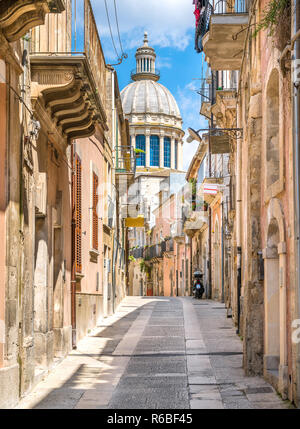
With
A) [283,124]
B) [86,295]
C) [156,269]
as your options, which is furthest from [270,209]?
[156,269]

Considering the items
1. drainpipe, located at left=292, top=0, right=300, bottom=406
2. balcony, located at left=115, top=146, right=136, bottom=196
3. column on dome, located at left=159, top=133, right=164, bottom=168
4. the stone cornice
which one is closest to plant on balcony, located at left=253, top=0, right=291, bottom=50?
drainpipe, located at left=292, top=0, right=300, bottom=406

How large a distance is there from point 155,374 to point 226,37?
6.54m

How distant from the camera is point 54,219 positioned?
1232cm

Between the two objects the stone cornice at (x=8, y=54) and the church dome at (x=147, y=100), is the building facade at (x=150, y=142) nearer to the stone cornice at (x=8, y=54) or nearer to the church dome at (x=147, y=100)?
the church dome at (x=147, y=100)

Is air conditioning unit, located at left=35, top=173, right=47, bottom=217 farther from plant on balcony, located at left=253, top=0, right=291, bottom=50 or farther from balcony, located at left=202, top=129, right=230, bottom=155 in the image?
balcony, located at left=202, top=129, right=230, bottom=155

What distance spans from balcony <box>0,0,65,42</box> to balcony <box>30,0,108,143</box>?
80.3 inches

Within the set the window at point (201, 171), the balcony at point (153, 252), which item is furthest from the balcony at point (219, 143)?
the balcony at point (153, 252)

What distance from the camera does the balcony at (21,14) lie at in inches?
306

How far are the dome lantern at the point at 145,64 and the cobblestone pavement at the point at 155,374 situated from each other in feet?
233

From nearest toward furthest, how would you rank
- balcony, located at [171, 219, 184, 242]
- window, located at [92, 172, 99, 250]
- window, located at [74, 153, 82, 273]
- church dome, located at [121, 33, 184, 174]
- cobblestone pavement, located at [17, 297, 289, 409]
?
cobblestone pavement, located at [17, 297, 289, 409] < window, located at [74, 153, 82, 273] < window, located at [92, 172, 99, 250] < balcony, located at [171, 219, 184, 242] < church dome, located at [121, 33, 184, 174]

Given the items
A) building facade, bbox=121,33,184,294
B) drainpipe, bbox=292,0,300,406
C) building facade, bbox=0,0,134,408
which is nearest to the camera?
drainpipe, bbox=292,0,300,406

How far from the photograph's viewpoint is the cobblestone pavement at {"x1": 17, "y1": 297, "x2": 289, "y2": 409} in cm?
871
